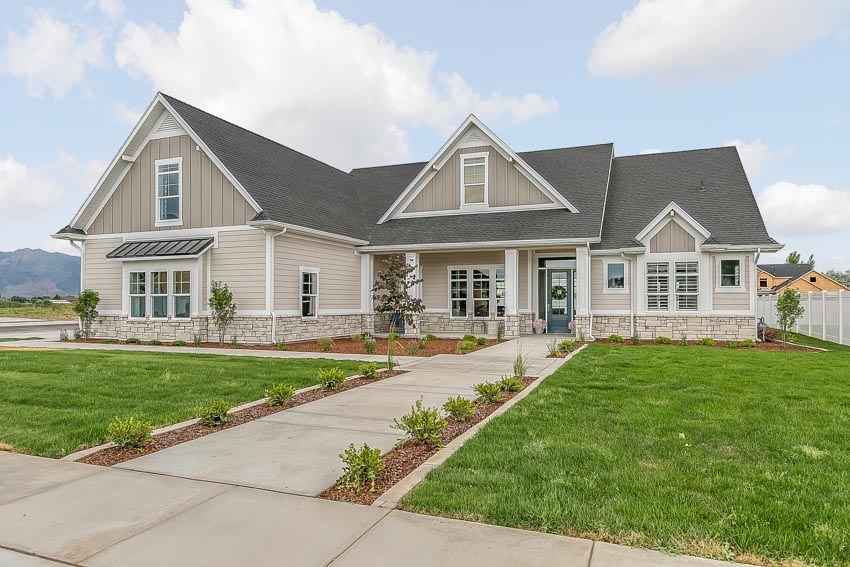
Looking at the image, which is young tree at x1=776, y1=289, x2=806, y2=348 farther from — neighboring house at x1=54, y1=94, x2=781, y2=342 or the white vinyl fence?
the white vinyl fence

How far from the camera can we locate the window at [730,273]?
16984 mm

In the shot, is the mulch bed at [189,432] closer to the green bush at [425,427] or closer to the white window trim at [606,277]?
the green bush at [425,427]

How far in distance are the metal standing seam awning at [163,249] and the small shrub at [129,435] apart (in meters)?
11.5

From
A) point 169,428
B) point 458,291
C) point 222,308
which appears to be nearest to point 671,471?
point 169,428

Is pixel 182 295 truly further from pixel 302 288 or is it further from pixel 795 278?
pixel 795 278

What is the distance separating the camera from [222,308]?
15758 mm

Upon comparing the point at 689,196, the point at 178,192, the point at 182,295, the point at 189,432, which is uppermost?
the point at 689,196

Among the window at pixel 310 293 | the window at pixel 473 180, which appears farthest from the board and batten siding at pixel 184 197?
the window at pixel 473 180

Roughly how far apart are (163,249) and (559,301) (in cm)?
1362

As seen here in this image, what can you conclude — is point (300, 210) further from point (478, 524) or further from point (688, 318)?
point (478, 524)

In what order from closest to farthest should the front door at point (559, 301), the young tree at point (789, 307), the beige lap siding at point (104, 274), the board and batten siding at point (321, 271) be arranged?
1. the young tree at point (789, 307)
2. the board and batten siding at point (321, 271)
3. the beige lap siding at point (104, 274)
4. the front door at point (559, 301)

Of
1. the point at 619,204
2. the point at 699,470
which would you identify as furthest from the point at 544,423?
the point at 619,204

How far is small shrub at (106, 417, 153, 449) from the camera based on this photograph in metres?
5.29

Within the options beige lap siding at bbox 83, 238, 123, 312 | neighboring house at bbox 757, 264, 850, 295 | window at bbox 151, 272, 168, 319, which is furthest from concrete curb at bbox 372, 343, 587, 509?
neighboring house at bbox 757, 264, 850, 295
